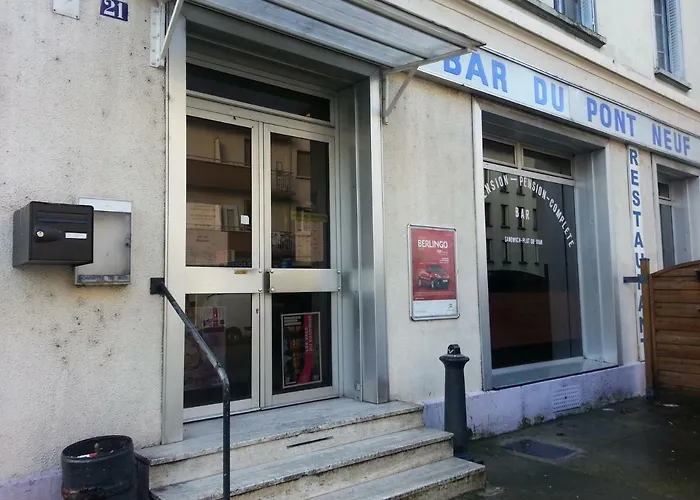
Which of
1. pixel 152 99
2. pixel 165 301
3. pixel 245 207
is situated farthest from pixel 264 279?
pixel 152 99

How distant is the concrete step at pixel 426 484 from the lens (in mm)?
3688

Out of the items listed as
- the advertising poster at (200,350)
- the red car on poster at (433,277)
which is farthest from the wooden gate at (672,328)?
the advertising poster at (200,350)

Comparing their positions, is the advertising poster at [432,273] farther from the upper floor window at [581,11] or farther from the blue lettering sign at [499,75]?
the upper floor window at [581,11]

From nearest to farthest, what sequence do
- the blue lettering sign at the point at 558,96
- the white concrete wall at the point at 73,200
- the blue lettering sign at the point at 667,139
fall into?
the white concrete wall at the point at 73,200 < the blue lettering sign at the point at 558,96 < the blue lettering sign at the point at 667,139

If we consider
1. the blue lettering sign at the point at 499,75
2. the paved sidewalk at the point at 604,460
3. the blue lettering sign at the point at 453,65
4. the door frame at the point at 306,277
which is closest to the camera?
the paved sidewalk at the point at 604,460

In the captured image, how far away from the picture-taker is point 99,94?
360cm

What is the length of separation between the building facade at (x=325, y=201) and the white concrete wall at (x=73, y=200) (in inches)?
0.5

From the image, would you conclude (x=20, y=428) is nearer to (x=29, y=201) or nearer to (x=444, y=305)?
(x=29, y=201)

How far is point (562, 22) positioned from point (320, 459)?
601cm

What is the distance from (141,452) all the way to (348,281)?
2268 mm

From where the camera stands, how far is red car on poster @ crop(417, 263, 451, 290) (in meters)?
5.31

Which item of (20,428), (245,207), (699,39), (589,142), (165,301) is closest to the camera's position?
(20,428)

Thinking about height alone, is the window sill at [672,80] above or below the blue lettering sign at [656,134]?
above

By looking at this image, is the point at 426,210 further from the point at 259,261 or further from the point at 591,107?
the point at 591,107
